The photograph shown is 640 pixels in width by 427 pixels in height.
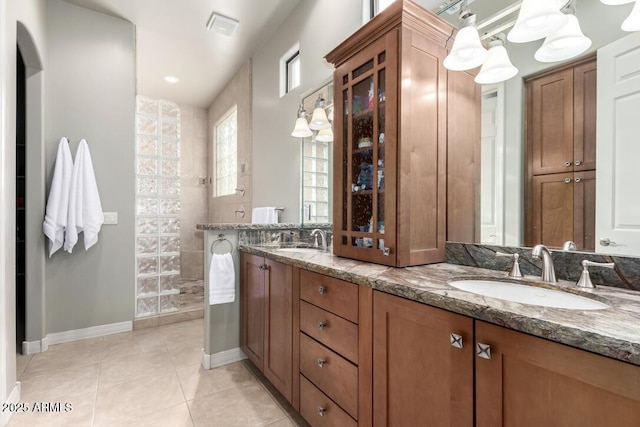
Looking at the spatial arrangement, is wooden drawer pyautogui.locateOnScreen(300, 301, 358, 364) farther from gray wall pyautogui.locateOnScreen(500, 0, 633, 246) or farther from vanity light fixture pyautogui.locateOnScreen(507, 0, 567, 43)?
vanity light fixture pyautogui.locateOnScreen(507, 0, 567, 43)

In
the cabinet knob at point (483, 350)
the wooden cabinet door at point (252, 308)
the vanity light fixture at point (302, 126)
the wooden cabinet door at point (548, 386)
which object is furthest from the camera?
the vanity light fixture at point (302, 126)

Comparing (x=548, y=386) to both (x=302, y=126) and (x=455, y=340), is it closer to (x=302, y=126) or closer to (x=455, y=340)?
(x=455, y=340)

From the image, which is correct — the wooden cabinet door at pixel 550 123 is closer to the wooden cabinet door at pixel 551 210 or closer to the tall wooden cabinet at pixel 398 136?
the wooden cabinet door at pixel 551 210

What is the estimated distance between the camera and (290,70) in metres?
3.12

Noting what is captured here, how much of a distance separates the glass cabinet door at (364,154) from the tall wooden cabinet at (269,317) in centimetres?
44

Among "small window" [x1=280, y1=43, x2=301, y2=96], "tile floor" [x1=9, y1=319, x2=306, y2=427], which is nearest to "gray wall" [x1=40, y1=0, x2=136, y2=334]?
"tile floor" [x1=9, y1=319, x2=306, y2=427]

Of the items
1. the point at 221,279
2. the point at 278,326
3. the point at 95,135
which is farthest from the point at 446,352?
the point at 95,135

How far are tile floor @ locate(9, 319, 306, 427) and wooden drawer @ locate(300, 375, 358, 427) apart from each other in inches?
8.4

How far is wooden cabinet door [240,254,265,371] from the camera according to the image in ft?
6.40

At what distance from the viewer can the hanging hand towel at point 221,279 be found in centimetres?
213

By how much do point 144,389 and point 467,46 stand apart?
255 centimetres

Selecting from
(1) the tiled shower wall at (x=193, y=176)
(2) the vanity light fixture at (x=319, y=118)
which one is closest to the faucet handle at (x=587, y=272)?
(2) the vanity light fixture at (x=319, y=118)

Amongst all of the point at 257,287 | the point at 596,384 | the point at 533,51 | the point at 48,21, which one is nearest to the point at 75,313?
the point at 257,287

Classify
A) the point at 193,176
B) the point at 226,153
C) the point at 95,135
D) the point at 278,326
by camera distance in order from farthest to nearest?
the point at 193,176, the point at 226,153, the point at 95,135, the point at 278,326
